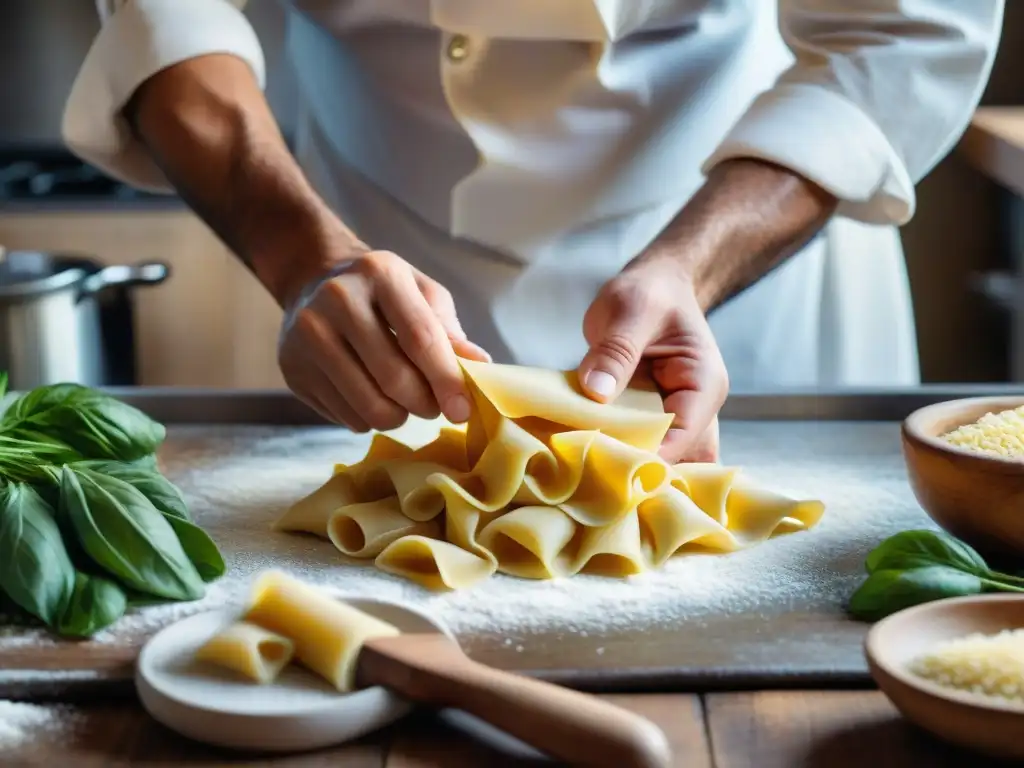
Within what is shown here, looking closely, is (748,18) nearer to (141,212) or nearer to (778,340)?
(778,340)

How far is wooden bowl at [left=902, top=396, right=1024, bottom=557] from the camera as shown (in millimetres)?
891

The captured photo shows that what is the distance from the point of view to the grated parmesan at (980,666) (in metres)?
→ 0.65

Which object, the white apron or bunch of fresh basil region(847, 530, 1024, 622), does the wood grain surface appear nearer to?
bunch of fresh basil region(847, 530, 1024, 622)

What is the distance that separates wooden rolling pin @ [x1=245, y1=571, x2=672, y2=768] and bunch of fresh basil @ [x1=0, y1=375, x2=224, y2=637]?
0.13 m

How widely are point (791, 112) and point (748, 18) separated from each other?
26 centimetres

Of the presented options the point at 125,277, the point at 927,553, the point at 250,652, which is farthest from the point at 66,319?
the point at 927,553

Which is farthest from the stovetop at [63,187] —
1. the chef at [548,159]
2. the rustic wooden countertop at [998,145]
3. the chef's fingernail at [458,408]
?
the chef's fingernail at [458,408]

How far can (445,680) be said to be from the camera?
70cm

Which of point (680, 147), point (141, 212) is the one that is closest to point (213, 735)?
point (680, 147)

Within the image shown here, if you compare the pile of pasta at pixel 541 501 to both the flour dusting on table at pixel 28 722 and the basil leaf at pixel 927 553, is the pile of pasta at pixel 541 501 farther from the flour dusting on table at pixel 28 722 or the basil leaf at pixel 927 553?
the flour dusting on table at pixel 28 722

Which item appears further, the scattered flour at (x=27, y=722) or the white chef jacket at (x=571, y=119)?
the white chef jacket at (x=571, y=119)

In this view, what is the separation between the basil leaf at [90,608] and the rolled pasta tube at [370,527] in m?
0.19

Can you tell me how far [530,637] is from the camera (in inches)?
33.6

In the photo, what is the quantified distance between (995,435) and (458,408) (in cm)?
40
